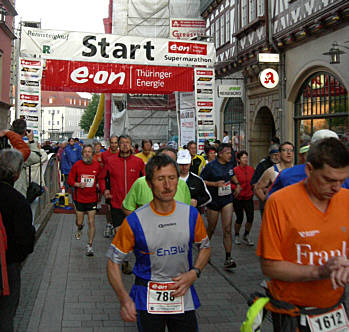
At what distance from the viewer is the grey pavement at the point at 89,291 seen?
15.9ft

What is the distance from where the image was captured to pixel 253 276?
664 centimetres

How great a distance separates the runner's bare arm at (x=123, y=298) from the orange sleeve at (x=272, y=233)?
83 centimetres

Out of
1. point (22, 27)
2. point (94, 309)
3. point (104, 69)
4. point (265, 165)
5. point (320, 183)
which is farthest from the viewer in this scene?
point (104, 69)

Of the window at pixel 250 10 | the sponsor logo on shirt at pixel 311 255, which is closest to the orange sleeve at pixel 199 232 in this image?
the sponsor logo on shirt at pixel 311 255

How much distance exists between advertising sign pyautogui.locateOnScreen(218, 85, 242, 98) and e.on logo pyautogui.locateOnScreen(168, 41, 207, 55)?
4070 mm

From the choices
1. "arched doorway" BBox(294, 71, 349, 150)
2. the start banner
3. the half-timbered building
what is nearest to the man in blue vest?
"arched doorway" BBox(294, 71, 349, 150)

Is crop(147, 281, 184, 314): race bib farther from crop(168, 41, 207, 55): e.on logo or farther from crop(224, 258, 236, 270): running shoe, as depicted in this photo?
crop(168, 41, 207, 55): e.on logo

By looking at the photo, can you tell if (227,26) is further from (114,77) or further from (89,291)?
(89,291)

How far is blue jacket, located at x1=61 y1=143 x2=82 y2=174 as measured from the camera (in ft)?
50.9

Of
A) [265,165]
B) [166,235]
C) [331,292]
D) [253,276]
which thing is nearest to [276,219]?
[331,292]

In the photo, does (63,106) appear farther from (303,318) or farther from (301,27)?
(303,318)

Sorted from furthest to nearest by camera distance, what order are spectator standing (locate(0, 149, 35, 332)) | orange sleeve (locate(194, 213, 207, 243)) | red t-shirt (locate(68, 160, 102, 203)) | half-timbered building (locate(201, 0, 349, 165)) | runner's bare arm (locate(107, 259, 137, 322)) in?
half-timbered building (locate(201, 0, 349, 165))
red t-shirt (locate(68, 160, 102, 203))
spectator standing (locate(0, 149, 35, 332))
orange sleeve (locate(194, 213, 207, 243))
runner's bare arm (locate(107, 259, 137, 322))

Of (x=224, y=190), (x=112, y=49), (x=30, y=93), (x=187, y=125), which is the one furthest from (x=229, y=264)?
(x=187, y=125)

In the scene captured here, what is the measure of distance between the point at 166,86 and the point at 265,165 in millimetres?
7600
